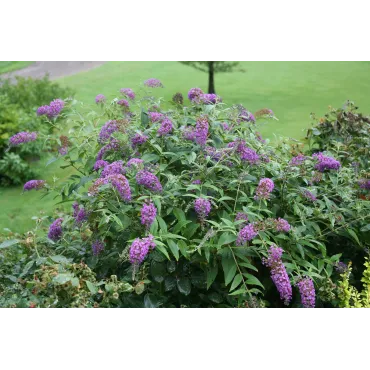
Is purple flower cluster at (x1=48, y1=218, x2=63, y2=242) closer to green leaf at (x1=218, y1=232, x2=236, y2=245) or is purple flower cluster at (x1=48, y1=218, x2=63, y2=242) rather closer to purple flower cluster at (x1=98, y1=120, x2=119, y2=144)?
purple flower cluster at (x1=98, y1=120, x2=119, y2=144)

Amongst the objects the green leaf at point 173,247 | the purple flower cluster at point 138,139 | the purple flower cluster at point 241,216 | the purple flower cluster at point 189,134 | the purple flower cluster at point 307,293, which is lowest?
the purple flower cluster at point 307,293

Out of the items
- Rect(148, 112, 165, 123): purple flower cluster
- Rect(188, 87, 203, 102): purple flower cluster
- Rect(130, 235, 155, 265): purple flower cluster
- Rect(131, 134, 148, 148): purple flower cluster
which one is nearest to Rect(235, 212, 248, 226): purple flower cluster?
Rect(130, 235, 155, 265): purple flower cluster

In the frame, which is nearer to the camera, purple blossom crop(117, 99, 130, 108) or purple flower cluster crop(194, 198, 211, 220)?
purple flower cluster crop(194, 198, 211, 220)

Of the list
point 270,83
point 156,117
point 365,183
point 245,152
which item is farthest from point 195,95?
point 270,83

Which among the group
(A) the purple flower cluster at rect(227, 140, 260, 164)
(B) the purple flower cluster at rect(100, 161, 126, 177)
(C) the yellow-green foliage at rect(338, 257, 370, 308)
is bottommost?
(C) the yellow-green foliage at rect(338, 257, 370, 308)

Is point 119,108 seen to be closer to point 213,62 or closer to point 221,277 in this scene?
point 221,277

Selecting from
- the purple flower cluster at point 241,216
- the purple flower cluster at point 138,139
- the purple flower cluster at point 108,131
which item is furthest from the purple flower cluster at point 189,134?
the purple flower cluster at point 241,216

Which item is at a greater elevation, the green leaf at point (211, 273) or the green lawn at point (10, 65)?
the green lawn at point (10, 65)

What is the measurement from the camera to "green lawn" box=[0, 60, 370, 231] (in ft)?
22.3

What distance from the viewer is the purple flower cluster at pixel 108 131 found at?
2.28 m

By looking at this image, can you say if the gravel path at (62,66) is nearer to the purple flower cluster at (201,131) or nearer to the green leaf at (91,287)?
the purple flower cluster at (201,131)

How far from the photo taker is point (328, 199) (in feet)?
7.59

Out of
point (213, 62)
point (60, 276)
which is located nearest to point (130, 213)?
point (60, 276)

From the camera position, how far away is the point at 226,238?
1.94 metres
